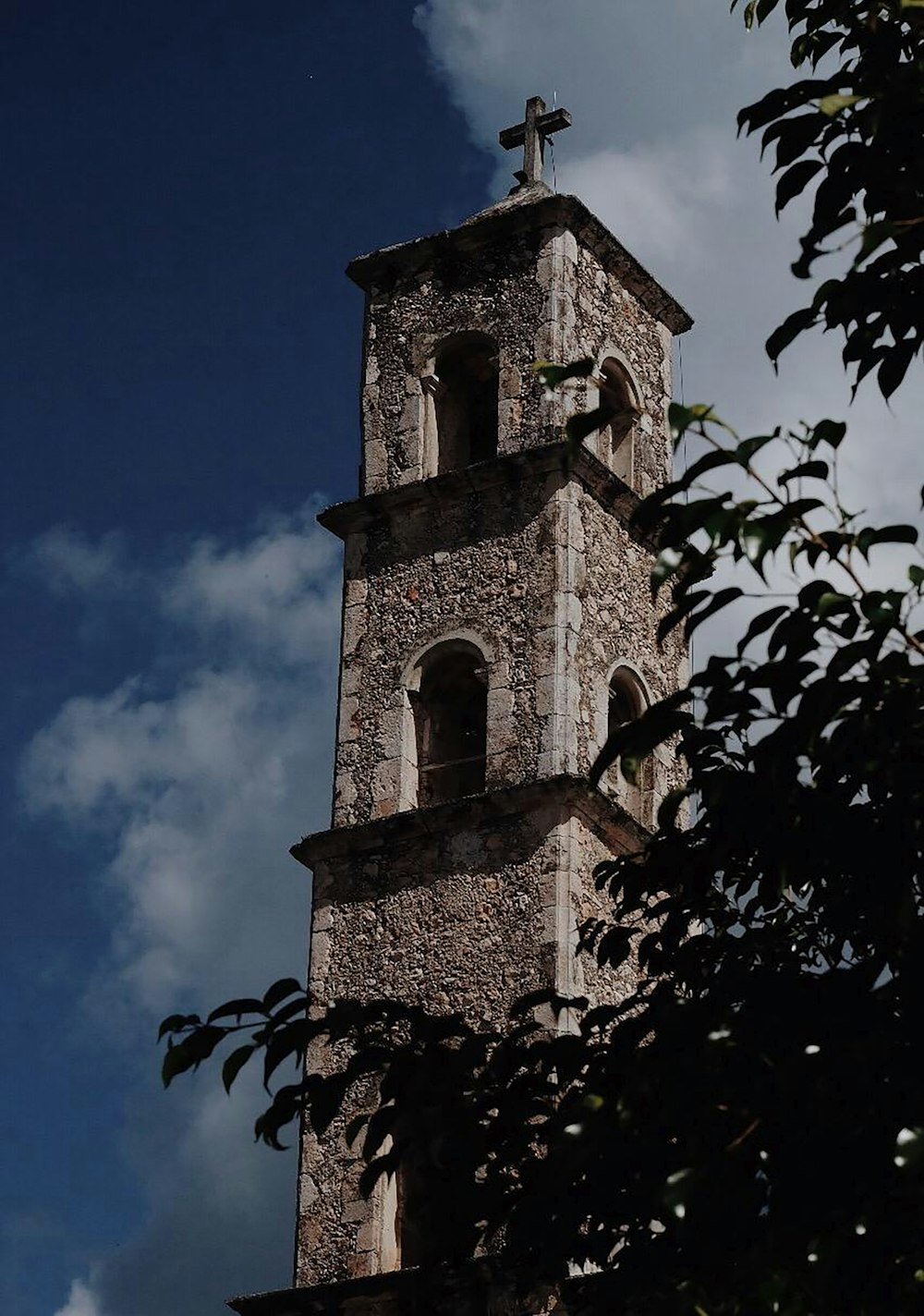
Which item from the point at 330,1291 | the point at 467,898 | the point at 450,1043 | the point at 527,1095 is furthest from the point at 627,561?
the point at 527,1095

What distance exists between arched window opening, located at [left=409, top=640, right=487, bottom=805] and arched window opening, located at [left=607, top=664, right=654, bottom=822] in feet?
3.04

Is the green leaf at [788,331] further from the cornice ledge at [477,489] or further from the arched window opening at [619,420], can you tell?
the arched window opening at [619,420]

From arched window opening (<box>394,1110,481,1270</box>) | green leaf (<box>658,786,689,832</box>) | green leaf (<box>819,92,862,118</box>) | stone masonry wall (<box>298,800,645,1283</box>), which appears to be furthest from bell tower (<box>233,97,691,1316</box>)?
green leaf (<box>819,92,862,118</box>)

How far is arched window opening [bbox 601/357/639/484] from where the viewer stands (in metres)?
17.9

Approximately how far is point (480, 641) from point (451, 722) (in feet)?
2.26

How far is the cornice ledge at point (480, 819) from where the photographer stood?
49.0 feet

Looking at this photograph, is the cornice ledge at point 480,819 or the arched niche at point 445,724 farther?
the arched niche at point 445,724

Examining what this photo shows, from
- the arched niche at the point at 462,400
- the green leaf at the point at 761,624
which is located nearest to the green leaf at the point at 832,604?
the green leaf at the point at 761,624

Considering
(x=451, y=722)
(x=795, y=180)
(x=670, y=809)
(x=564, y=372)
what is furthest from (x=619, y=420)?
(x=564, y=372)

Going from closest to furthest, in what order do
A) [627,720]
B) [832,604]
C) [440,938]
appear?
[832,604], [440,938], [627,720]

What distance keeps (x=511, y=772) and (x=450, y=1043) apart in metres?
2.23

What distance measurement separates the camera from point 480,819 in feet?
49.7

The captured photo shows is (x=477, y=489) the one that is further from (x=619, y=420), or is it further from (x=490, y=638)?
(x=619, y=420)

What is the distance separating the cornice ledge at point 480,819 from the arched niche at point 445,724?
0.43 m
